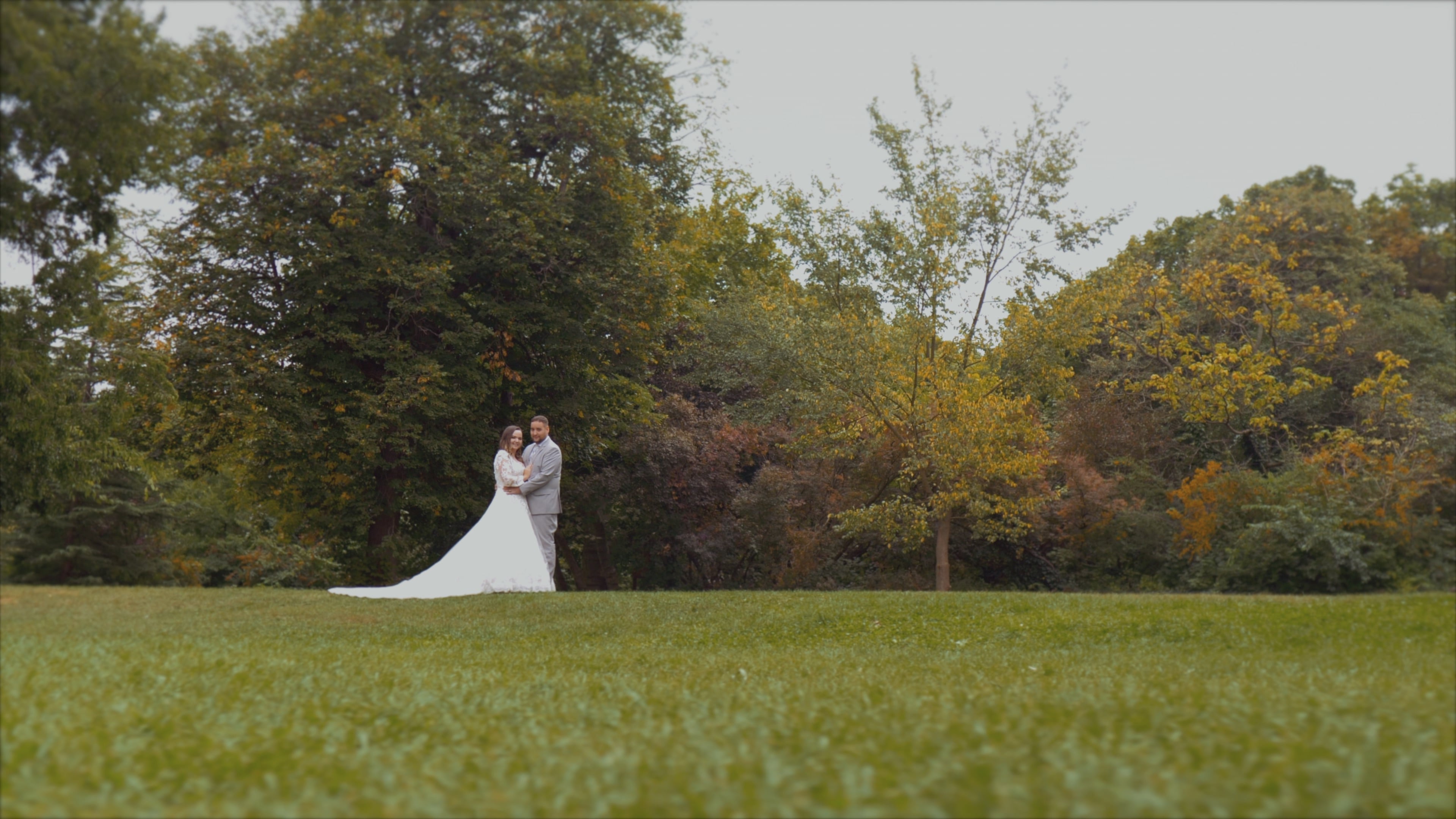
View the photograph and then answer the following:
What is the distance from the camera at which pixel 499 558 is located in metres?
20.1

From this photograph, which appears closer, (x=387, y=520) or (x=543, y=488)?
(x=543, y=488)

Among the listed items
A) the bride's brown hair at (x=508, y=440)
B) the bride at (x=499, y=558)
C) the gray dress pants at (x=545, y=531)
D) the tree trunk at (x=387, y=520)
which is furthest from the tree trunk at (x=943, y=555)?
the tree trunk at (x=387, y=520)

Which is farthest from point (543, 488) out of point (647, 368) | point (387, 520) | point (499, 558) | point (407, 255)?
point (647, 368)

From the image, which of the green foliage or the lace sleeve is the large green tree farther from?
the green foliage

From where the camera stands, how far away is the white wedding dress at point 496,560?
64.4ft

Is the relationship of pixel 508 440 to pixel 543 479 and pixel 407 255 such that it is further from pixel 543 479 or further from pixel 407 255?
pixel 407 255

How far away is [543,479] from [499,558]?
1552 millimetres

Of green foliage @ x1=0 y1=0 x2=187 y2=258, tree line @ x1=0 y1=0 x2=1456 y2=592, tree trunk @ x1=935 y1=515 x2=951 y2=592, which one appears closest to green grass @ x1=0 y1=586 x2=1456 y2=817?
green foliage @ x1=0 y1=0 x2=187 y2=258

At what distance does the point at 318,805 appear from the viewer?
12.8ft

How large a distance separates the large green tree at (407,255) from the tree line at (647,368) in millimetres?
94

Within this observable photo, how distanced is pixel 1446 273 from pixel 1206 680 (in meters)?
51.3

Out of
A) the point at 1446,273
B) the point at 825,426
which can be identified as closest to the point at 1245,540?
the point at 825,426

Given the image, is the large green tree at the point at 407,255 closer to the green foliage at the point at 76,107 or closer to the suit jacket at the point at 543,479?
the suit jacket at the point at 543,479

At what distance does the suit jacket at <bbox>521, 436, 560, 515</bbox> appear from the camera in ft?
67.1
